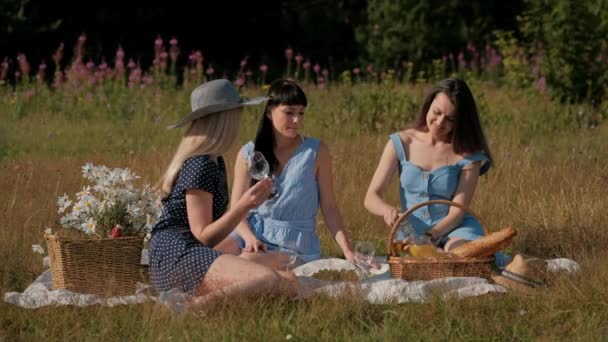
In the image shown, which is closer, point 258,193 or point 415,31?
point 258,193

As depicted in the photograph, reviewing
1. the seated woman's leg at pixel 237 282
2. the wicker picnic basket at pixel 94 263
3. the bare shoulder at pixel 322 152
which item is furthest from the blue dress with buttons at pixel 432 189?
the wicker picnic basket at pixel 94 263

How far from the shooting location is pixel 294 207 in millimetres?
6102

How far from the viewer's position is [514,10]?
83.8ft

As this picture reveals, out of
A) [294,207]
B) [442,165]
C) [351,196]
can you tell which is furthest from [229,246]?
[351,196]

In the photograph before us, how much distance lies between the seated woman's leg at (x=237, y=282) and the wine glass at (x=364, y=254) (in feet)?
2.07

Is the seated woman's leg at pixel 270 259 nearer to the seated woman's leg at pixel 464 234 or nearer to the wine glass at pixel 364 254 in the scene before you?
the wine glass at pixel 364 254

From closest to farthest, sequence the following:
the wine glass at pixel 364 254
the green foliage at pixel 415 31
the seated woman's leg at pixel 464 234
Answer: the wine glass at pixel 364 254
the seated woman's leg at pixel 464 234
the green foliage at pixel 415 31

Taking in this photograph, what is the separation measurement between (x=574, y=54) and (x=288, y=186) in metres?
6.97

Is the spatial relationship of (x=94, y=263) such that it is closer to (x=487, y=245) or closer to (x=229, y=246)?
(x=229, y=246)

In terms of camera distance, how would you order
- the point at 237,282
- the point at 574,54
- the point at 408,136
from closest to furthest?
1. the point at 237,282
2. the point at 408,136
3. the point at 574,54

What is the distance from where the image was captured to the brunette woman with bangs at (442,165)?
6.05 m

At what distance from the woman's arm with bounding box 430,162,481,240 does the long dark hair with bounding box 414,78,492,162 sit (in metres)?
0.12

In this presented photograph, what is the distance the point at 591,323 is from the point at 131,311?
2.12 meters

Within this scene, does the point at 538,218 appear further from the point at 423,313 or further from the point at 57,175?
the point at 57,175
